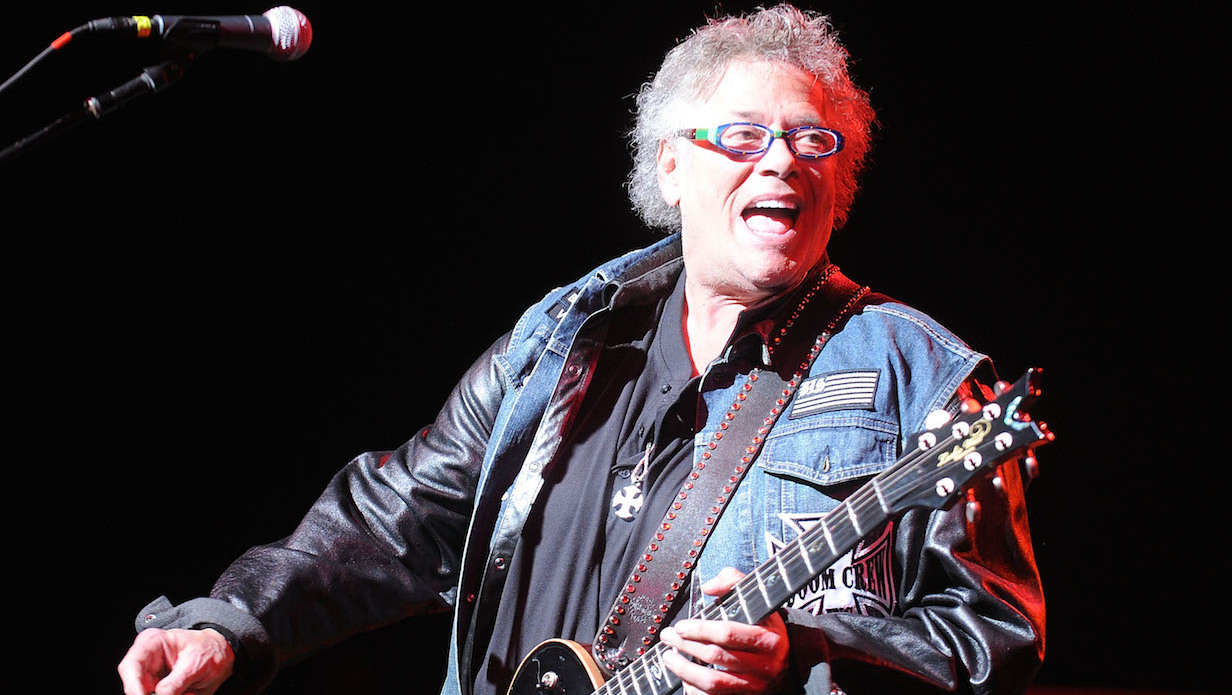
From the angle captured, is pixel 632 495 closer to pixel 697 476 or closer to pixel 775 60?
pixel 697 476

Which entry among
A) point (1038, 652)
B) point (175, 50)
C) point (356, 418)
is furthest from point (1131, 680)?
point (175, 50)

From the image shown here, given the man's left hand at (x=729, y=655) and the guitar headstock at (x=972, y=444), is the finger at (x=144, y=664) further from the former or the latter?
the guitar headstock at (x=972, y=444)

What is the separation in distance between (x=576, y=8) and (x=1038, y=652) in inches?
108

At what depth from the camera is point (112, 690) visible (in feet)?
11.3

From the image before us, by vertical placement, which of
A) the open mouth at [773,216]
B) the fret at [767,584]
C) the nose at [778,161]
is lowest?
the fret at [767,584]

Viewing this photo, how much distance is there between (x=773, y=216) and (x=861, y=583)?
83 cm

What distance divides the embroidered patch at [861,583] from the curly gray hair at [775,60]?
3.02 feet

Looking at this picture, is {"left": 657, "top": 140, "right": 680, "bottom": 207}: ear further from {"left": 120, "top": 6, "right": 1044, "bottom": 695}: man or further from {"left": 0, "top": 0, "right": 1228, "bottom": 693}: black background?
{"left": 0, "top": 0, "right": 1228, "bottom": 693}: black background

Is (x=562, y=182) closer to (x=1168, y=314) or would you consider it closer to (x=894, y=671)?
(x=1168, y=314)

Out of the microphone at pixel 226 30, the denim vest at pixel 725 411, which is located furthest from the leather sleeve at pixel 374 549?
the microphone at pixel 226 30

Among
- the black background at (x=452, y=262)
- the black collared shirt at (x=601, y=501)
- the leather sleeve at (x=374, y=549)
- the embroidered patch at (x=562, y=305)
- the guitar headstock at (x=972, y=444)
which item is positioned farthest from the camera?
the black background at (x=452, y=262)

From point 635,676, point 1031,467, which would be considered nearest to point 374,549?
point 635,676

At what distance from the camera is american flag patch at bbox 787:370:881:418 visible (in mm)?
2006

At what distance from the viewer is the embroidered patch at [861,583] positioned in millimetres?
1860
